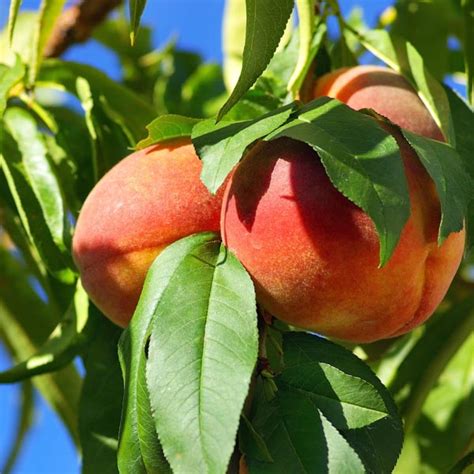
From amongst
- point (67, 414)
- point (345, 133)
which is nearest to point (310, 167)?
point (345, 133)

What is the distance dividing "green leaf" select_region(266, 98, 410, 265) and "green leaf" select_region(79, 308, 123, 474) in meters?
0.48

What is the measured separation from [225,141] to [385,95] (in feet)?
0.99

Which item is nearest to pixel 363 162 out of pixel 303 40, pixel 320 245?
pixel 320 245

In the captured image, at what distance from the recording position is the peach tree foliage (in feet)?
3.16

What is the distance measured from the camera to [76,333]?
1344 mm

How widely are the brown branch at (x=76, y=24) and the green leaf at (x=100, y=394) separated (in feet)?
2.27

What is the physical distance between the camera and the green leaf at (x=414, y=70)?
1250 millimetres

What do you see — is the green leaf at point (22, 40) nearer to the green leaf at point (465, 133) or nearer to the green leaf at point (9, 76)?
the green leaf at point (9, 76)

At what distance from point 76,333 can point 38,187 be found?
214 millimetres

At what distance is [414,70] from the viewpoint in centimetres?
131

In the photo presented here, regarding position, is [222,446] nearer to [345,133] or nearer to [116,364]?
[345,133]

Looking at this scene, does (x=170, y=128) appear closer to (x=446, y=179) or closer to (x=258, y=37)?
(x=258, y=37)

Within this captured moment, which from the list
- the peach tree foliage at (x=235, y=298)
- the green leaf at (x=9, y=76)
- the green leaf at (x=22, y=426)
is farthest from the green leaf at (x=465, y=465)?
the green leaf at (x=22, y=426)

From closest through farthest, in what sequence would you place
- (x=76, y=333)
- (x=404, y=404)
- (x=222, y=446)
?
1. (x=222, y=446)
2. (x=76, y=333)
3. (x=404, y=404)
